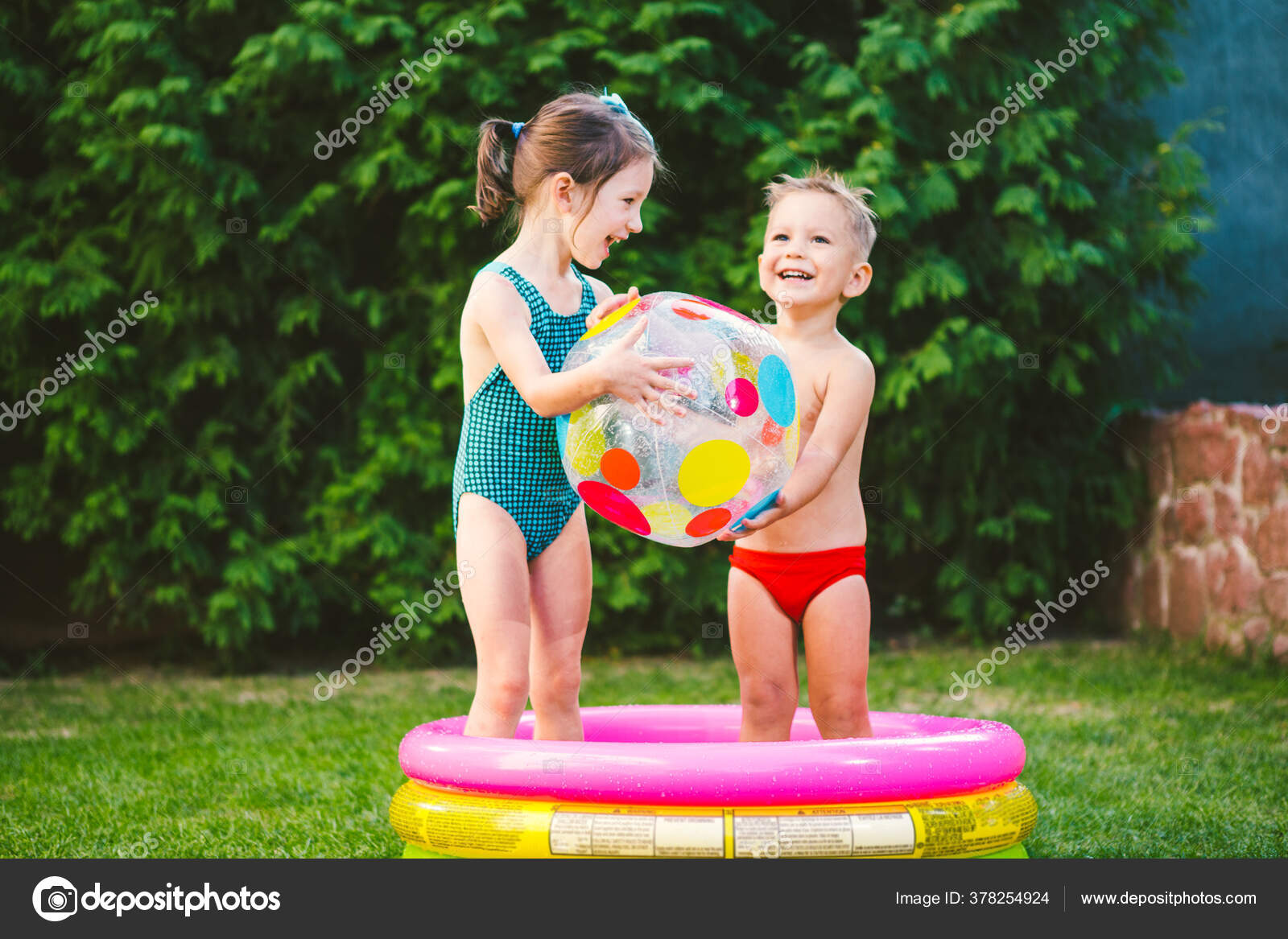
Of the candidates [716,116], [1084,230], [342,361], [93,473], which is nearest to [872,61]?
[716,116]

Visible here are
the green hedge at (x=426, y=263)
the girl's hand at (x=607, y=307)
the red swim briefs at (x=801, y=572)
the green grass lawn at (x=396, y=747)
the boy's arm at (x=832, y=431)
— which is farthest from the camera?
the green hedge at (x=426, y=263)

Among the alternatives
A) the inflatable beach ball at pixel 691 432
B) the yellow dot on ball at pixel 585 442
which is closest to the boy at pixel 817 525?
the inflatable beach ball at pixel 691 432

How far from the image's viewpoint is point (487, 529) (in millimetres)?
2883

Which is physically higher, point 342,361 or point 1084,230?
point 1084,230

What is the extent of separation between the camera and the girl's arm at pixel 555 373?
260cm

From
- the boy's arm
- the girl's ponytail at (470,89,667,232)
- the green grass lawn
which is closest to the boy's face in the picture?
the boy's arm

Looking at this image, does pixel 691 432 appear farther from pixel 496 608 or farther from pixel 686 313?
pixel 496 608

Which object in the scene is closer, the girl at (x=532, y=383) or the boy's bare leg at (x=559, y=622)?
the girl at (x=532, y=383)

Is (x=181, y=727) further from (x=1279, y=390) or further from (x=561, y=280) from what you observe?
(x=1279, y=390)

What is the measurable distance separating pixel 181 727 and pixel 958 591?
4.33 meters

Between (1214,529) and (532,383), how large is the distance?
514 centimetres

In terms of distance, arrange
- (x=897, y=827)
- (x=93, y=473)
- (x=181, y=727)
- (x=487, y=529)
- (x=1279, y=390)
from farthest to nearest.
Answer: (x=1279, y=390)
(x=93, y=473)
(x=181, y=727)
(x=487, y=529)
(x=897, y=827)

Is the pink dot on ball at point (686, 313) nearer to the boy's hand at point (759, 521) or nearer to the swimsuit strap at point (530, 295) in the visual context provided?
the swimsuit strap at point (530, 295)
